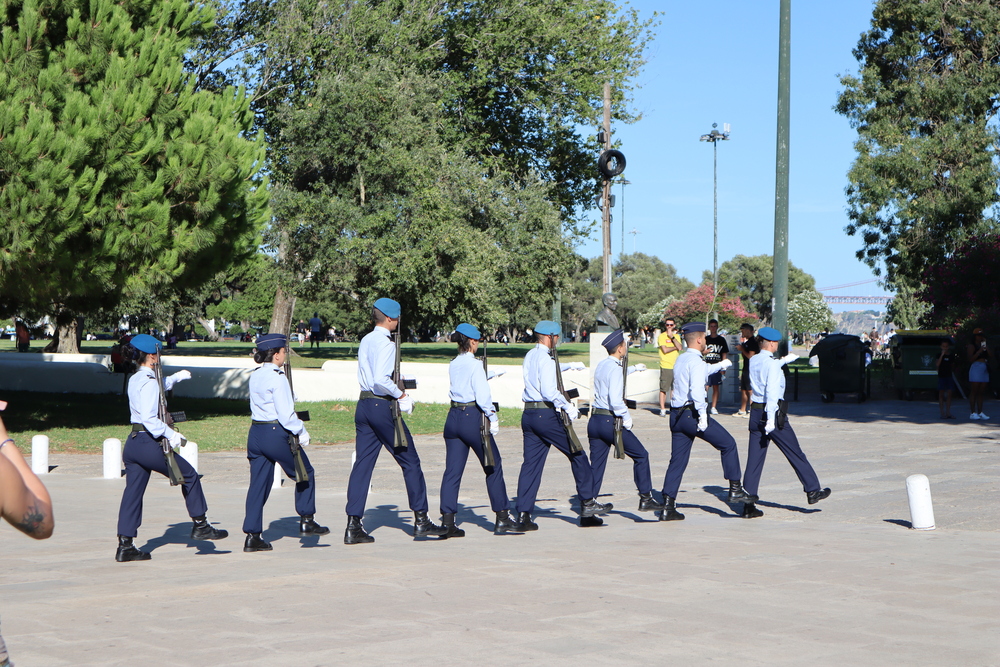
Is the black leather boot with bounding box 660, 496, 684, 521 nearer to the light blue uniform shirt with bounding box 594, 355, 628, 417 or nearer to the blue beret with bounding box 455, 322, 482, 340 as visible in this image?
the light blue uniform shirt with bounding box 594, 355, 628, 417

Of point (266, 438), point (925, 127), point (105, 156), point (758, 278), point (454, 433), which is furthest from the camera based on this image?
point (758, 278)

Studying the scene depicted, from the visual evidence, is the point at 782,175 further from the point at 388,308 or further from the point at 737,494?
the point at 388,308

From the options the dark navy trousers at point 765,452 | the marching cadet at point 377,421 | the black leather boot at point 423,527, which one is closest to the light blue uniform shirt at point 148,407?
the marching cadet at point 377,421

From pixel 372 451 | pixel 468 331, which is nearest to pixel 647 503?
pixel 468 331

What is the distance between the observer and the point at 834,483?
12.1 m

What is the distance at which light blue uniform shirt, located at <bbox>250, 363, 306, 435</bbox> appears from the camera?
8570 millimetres

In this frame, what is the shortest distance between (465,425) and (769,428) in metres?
2.98

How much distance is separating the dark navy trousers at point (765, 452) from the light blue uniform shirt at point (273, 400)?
14.4 ft

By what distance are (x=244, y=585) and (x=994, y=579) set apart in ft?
16.7

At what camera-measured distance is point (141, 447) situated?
840 cm

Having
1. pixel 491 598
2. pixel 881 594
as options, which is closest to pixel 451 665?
pixel 491 598

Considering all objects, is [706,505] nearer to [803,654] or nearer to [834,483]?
[834,483]

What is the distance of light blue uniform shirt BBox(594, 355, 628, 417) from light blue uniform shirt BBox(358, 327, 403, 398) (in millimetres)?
2020

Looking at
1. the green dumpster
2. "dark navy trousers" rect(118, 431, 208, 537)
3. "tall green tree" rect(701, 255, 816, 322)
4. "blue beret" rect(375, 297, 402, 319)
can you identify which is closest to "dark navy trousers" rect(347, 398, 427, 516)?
"blue beret" rect(375, 297, 402, 319)
